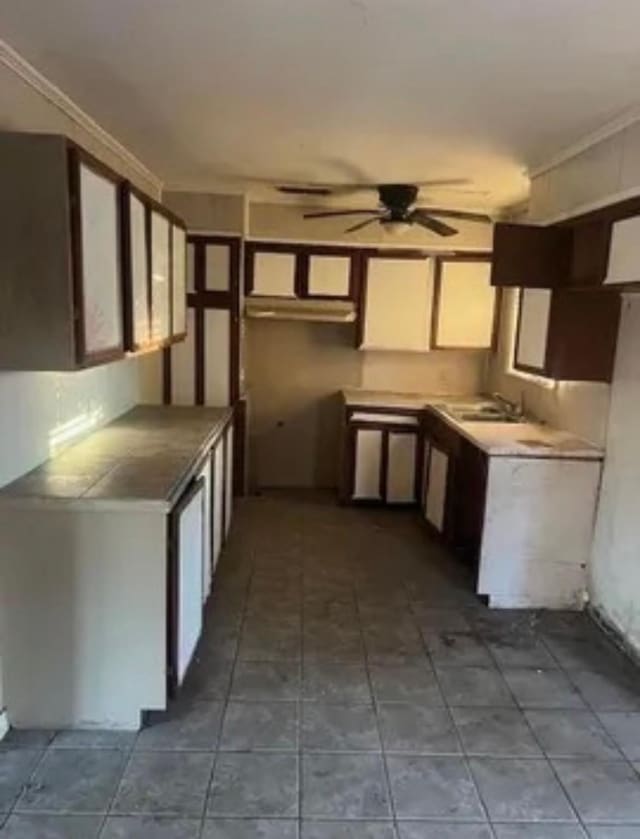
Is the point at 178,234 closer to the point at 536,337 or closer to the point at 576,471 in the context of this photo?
the point at 536,337

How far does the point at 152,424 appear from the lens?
4.14 m

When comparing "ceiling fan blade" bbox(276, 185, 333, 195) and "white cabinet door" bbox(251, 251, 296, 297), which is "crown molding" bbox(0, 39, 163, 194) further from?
"white cabinet door" bbox(251, 251, 296, 297)

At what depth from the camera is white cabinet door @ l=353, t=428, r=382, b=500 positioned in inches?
211

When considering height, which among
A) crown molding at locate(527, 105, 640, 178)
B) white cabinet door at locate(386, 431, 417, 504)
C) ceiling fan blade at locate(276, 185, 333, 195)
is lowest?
white cabinet door at locate(386, 431, 417, 504)

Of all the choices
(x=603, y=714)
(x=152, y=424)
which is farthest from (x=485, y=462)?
(x=152, y=424)

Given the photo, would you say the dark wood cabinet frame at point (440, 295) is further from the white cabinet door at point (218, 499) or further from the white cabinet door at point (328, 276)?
the white cabinet door at point (218, 499)

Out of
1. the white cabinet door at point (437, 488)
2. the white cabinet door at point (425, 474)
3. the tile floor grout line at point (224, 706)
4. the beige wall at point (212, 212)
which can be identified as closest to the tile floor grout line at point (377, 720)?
the tile floor grout line at point (224, 706)

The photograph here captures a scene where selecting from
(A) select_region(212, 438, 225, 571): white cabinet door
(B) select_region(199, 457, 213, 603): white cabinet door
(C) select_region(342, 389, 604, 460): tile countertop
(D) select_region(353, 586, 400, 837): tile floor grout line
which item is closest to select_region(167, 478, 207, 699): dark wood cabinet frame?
(B) select_region(199, 457, 213, 603): white cabinet door

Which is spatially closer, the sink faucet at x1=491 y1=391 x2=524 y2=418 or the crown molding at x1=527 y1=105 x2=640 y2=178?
the crown molding at x1=527 y1=105 x2=640 y2=178

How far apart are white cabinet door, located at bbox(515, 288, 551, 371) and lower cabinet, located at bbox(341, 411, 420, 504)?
1259 mm

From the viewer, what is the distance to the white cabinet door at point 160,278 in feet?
11.4

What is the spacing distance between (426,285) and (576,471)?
237 centimetres

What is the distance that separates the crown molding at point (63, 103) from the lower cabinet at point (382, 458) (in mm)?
2415

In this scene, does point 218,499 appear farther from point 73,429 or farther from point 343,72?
point 343,72
